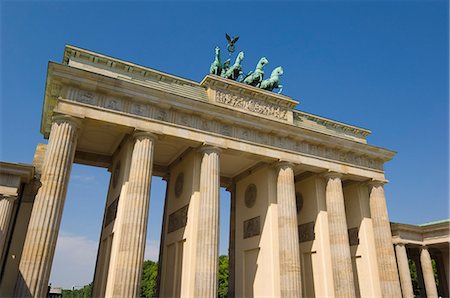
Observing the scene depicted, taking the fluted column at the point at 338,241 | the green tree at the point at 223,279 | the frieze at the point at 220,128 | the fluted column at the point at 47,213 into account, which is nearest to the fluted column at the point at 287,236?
the frieze at the point at 220,128

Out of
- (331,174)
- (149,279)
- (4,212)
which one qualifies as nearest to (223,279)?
(149,279)

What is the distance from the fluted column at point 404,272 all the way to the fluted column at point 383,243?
11.3ft

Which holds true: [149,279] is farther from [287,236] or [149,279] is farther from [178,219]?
[287,236]

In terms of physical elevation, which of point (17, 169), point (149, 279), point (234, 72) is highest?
point (234, 72)

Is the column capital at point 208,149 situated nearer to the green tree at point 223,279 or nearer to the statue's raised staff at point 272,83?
the statue's raised staff at point 272,83

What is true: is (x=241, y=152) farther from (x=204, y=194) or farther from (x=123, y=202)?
(x=123, y=202)

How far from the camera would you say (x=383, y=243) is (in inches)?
1013

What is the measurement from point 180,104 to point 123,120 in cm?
350

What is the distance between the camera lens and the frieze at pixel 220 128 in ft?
63.5

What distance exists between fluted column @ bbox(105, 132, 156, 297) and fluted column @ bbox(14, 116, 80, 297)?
2.99 meters

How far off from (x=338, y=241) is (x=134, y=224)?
45.7 ft

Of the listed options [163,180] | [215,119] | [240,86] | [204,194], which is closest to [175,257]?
[204,194]

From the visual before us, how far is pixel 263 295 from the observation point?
21.8m

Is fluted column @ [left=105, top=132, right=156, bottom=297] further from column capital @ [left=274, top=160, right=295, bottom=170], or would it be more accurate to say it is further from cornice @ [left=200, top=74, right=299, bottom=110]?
column capital @ [left=274, top=160, right=295, bottom=170]
